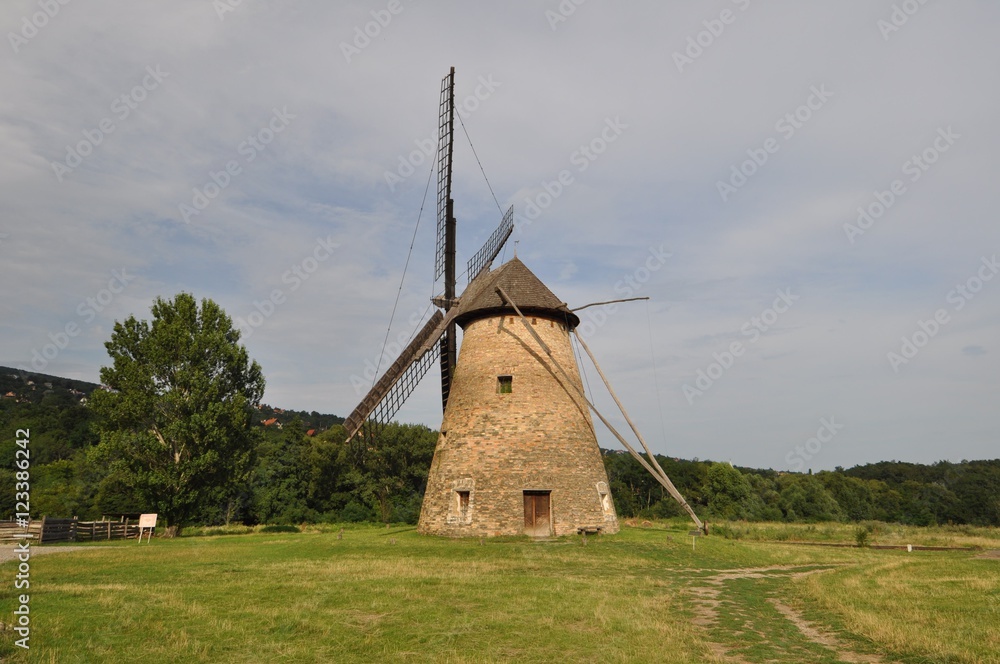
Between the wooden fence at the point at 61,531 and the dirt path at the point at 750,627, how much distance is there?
65.7ft

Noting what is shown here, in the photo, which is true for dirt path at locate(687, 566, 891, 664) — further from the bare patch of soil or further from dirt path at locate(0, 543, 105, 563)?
dirt path at locate(0, 543, 105, 563)

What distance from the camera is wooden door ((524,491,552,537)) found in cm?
1942

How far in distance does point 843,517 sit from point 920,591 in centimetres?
4698

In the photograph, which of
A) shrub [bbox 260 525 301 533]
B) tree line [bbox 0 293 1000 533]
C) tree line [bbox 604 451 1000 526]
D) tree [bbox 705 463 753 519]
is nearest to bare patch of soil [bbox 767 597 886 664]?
tree line [bbox 0 293 1000 533]

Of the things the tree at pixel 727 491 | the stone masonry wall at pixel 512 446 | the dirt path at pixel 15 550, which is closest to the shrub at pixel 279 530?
the stone masonry wall at pixel 512 446

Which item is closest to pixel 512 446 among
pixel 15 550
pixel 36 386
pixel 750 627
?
pixel 750 627

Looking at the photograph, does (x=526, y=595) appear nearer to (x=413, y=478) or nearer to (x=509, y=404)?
(x=509, y=404)

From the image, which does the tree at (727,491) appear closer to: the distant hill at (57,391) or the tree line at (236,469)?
the tree line at (236,469)

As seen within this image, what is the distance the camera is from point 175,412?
2411 cm

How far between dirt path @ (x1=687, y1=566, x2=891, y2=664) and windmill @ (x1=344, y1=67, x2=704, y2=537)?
7.29 metres

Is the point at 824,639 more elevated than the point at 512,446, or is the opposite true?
the point at 512,446

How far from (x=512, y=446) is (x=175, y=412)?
14581 mm

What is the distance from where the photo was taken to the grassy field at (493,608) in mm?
6770

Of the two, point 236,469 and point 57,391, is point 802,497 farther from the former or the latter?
point 57,391
